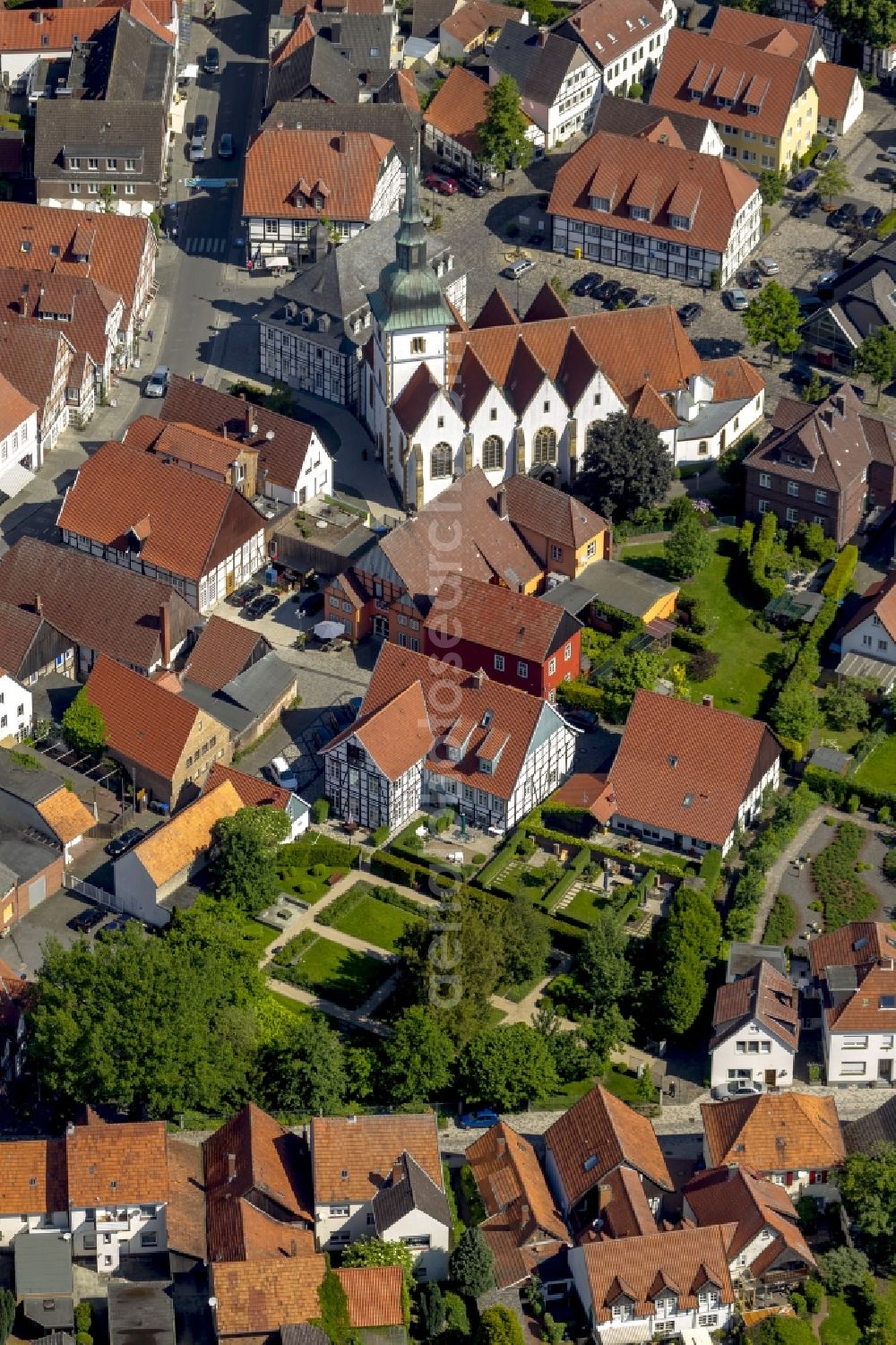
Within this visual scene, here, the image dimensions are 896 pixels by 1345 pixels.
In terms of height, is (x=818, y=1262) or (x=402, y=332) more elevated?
(x=402, y=332)

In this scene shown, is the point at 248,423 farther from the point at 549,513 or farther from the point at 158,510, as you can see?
the point at 549,513

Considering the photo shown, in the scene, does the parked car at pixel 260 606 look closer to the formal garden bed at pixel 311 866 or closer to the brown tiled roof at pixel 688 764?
the formal garden bed at pixel 311 866

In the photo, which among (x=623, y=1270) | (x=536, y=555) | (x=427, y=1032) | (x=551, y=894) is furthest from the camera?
(x=536, y=555)

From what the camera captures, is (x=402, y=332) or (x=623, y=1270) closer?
(x=623, y=1270)

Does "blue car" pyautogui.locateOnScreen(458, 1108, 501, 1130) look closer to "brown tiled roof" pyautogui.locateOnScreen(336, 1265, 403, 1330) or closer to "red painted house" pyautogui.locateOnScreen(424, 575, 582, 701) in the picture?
"brown tiled roof" pyautogui.locateOnScreen(336, 1265, 403, 1330)

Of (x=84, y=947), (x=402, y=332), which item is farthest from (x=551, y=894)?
(x=402, y=332)

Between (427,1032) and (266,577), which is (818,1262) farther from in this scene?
(266,577)

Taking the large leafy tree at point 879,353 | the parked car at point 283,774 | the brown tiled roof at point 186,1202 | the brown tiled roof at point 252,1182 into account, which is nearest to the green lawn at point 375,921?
the parked car at point 283,774

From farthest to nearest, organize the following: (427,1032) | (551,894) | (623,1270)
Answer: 1. (551,894)
2. (427,1032)
3. (623,1270)
